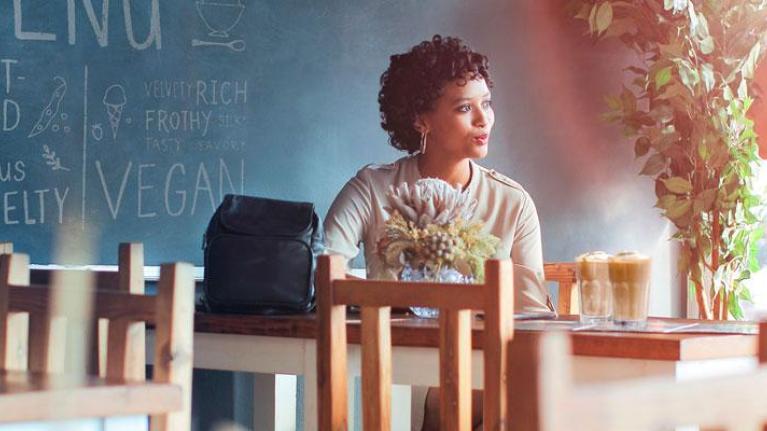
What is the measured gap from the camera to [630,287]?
2.66m

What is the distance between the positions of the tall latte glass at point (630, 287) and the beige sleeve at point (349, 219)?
43.4 inches

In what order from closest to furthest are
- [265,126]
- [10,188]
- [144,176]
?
[10,188], [144,176], [265,126]

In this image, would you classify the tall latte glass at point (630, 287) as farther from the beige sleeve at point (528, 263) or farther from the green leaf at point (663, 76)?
the green leaf at point (663, 76)

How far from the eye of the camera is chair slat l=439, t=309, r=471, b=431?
1.98 metres

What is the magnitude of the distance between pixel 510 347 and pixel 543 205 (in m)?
4.21

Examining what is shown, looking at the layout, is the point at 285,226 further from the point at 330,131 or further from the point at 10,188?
the point at 330,131

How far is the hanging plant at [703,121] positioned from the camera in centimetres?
486

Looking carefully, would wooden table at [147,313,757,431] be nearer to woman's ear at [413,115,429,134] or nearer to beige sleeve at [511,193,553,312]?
beige sleeve at [511,193,553,312]

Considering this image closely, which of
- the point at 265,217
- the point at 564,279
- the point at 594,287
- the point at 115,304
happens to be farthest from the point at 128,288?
the point at 564,279

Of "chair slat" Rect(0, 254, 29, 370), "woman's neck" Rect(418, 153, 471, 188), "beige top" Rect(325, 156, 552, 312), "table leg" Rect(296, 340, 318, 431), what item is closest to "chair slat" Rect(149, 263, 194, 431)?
"chair slat" Rect(0, 254, 29, 370)

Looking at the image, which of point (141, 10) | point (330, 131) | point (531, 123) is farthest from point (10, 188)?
point (531, 123)

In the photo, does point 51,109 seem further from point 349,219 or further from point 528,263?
point 528,263

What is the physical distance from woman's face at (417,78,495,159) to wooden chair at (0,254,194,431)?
203 centimetres

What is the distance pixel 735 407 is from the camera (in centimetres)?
105
